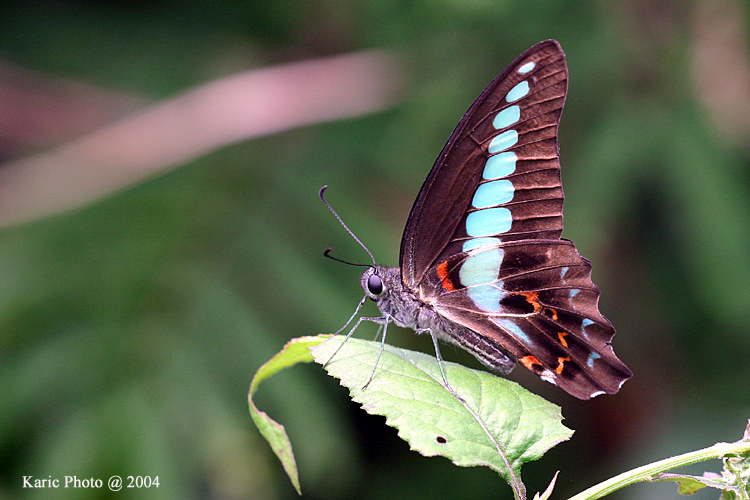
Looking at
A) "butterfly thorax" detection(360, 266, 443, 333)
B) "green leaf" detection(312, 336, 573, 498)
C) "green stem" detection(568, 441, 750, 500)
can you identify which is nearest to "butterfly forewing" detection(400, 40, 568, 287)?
"butterfly thorax" detection(360, 266, 443, 333)

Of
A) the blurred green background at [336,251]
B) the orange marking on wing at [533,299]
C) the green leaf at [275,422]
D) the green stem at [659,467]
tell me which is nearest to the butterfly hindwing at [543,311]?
the orange marking on wing at [533,299]

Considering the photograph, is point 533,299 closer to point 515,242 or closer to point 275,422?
point 515,242

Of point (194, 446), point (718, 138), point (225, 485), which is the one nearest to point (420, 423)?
point (194, 446)

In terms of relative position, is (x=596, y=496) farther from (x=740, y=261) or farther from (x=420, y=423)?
(x=740, y=261)

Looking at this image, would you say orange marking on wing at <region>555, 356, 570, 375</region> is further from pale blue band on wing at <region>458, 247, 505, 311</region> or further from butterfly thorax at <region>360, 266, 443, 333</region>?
butterfly thorax at <region>360, 266, 443, 333</region>

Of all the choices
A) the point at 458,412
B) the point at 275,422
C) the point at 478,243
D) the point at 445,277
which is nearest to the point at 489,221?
the point at 478,243

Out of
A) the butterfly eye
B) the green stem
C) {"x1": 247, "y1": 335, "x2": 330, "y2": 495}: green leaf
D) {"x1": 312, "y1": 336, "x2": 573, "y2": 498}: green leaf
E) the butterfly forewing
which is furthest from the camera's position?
the butterfly eye
